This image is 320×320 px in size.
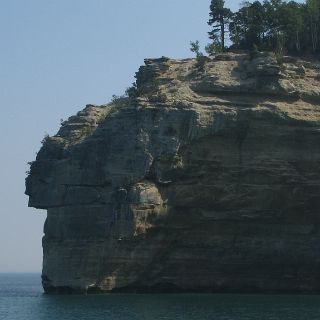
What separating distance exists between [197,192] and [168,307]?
10.4 metres

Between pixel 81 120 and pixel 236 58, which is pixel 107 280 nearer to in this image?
pixel 81 120

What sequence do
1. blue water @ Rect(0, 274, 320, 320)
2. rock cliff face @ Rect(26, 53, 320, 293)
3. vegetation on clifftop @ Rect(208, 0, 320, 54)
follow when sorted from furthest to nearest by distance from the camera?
vegetation on clifftop @ Rect(208, 0, 320, 54) < rock cliff face @ Rect(26, 53, 320, 293) < blue water @ Rect(0, 274, 320, 320)

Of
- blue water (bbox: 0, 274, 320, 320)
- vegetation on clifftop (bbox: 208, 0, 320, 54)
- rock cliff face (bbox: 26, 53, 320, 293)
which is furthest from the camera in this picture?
vegetation on clifftop (bbox: 208, 0, 320, 54)

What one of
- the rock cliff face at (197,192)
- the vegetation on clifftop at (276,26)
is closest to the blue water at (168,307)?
the rock cliff face at (197,192)

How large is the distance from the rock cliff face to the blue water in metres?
2.28

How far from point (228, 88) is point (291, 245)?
11.5 m

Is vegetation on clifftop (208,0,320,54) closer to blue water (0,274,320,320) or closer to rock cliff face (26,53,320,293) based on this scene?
rock cliff face (26,53,320,293)

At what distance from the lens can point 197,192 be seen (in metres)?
59.0

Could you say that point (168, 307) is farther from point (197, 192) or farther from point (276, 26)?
point (276, 26)

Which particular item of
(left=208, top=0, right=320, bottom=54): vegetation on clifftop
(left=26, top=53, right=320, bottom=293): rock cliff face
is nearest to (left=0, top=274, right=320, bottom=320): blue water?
(left=26, top=53, right=320, bottom=293): rock cliff face

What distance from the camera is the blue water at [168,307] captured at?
46969 millimetres

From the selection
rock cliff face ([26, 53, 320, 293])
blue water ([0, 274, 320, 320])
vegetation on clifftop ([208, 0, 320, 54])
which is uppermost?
vegetation on clifftop ([208, 0, 320, 54])

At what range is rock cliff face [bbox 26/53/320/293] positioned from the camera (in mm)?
58375

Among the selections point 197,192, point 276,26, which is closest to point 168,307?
point 197,192
